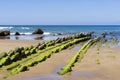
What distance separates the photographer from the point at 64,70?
13.8 m

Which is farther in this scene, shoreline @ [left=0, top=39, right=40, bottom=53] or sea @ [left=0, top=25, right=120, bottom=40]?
sea @ [left=0, top=25, right=120, bottom=40]

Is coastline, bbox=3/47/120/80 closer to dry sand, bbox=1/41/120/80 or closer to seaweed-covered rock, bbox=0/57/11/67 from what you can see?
dry sand, bbox=1/41/120/80

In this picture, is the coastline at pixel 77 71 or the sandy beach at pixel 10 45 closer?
the coastline at pixel 77 71

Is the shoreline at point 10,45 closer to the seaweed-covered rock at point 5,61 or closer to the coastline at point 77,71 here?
the seaweed-covered rock at point 5,61

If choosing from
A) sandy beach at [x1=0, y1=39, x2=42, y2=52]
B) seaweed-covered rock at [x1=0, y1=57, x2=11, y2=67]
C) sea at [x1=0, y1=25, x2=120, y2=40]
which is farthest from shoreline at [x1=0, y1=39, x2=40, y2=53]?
sea at [x1=0, y1=25, x2=120, y2=40]

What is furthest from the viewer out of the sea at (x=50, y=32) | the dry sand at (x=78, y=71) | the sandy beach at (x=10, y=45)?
the sea at (x=50, y=32)

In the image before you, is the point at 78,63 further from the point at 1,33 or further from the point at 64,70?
the point at 1,33

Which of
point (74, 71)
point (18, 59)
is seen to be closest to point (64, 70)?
point (74, 71)

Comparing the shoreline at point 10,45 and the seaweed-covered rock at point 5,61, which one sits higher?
the seaweed-covered rock at point 5,61

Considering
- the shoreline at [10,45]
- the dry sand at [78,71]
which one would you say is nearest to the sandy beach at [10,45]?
the shoreline at [10,45]

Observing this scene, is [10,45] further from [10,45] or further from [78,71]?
[78,71]

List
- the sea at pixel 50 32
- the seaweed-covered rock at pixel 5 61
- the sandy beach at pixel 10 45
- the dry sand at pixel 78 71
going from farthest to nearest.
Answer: the sea at pixel 50 32, the sandy beach at pixel 10 45, the seaweed-covered rock at pixel 5 61, the dry sand at pixel 78 71

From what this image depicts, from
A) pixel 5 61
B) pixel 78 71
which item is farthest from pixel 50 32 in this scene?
pixel 78 71

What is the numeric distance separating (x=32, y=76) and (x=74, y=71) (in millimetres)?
2285
